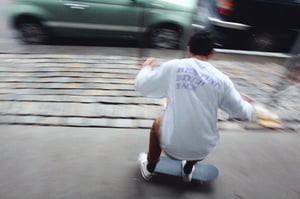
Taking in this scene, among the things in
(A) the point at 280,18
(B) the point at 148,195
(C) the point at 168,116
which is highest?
(A) the point at 280,18

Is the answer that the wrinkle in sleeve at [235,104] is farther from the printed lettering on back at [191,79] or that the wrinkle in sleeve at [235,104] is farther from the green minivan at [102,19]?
the green minivan at [102,19]

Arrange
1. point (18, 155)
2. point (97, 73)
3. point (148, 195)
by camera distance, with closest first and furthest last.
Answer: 1. point (148, 195)
2. point (18, 155)
3. point (97, 73)

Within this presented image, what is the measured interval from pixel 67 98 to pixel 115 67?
1.22 m

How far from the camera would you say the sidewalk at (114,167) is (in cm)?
233

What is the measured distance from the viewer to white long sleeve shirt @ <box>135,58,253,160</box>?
183 cm

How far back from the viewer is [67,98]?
11.5ft

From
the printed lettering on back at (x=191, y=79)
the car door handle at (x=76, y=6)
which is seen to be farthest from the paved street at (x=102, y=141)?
the car door handle at (x=76, y=6)

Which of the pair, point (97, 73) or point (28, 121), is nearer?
point (28, 121)

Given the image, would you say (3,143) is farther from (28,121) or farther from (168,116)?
(168,116)

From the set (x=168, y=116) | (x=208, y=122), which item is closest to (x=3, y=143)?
(x=168, y=116)

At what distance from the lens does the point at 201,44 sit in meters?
1.88

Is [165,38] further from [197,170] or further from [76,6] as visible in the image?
[197,170]

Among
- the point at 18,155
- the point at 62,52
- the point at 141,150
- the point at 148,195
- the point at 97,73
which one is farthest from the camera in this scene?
the point at 62,52

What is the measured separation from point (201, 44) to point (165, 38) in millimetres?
3930
